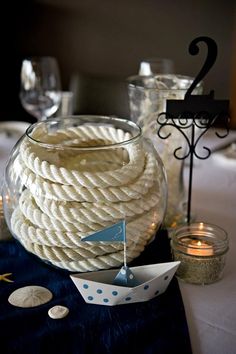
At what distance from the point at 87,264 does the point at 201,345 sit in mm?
186

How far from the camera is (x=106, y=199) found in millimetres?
648

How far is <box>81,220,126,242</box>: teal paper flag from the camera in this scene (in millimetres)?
629

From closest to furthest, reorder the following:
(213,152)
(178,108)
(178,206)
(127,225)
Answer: (127,225) → (178,108) → (178,206) → (213,152)

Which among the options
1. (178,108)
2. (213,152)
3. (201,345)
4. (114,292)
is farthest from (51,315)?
(213,152)

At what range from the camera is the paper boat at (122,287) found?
0.61m

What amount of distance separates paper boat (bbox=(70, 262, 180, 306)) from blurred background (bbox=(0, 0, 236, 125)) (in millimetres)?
1702

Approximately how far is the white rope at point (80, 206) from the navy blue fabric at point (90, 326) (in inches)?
2.1

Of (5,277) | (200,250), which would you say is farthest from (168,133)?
(5,277)

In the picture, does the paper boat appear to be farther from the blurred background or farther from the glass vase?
the blurred background

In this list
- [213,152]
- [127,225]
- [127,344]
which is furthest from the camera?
[213,152]

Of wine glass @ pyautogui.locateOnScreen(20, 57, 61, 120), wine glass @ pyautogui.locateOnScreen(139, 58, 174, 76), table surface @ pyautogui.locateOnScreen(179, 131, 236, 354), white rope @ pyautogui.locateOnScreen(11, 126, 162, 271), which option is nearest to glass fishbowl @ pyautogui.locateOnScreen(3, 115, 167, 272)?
white rope @ pyautogui.locateOnScreen(11, 126, 162, 271)

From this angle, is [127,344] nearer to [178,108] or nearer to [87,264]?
[87,264]

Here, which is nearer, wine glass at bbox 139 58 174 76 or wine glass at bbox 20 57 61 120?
wine glass at bbox 139 58 174 76

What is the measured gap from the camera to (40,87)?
1504 millimetres
